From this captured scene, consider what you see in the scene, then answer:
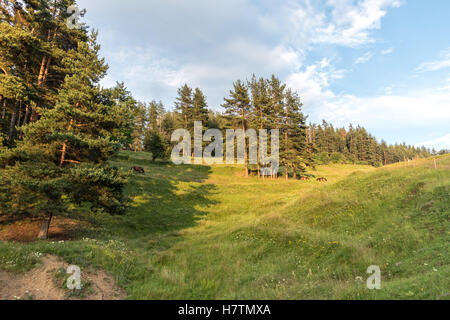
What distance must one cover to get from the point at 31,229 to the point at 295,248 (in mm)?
17391

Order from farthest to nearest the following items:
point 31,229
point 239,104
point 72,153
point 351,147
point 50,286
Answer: point 351,147
point 239,104
point 72,153
point 31,229
point 50,286

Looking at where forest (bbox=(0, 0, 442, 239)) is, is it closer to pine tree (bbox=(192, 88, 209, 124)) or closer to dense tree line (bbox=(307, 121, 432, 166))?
pine tree (bbox=(192, 88, 209, 124))

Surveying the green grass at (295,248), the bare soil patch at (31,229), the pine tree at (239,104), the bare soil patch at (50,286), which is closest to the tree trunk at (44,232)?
the bare soil patch at (31,229)

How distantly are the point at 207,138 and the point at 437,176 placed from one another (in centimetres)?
5351

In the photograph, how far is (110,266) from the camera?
9.84m

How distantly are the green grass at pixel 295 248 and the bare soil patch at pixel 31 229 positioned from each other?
1.26m

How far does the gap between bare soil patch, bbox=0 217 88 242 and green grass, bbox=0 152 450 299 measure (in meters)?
1.26

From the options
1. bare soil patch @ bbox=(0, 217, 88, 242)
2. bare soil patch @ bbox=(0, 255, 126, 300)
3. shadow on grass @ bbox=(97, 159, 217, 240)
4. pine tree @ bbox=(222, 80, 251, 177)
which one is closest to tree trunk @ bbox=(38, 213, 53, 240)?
bare soil patch @ bbox=(0, 217, 88, 242)

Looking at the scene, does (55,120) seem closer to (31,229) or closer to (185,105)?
(31,229)

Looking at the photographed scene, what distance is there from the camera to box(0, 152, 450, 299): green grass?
796 centimetres

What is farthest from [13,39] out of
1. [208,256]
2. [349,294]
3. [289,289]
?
[349,294]

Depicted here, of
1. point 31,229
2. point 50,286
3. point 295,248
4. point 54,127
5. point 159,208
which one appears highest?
point 54,127

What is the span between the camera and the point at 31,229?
14430mm

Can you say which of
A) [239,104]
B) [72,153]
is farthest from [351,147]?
[72,153]
